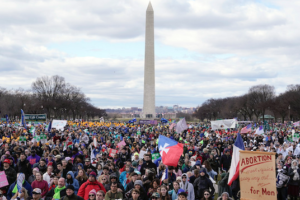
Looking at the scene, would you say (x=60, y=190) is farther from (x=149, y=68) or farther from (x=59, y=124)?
(x=149, y=68)

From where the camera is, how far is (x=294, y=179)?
11102 mm

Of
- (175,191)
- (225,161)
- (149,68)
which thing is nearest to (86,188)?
(175,191)

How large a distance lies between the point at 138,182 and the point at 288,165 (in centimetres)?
568

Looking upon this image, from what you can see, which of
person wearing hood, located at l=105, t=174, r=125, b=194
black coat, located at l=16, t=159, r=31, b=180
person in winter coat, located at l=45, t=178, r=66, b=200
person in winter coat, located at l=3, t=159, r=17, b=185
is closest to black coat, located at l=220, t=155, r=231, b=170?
person wearing hood, located at l=105, t=174, r=125, b=194

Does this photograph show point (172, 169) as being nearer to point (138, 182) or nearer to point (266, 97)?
point (138, 182)

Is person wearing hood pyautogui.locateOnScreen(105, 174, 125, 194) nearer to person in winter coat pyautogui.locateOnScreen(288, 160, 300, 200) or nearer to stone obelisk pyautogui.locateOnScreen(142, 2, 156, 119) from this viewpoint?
person in winter coat pyautogui.locateOnScreen(288, 160, 300, 200)

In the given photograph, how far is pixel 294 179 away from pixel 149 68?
179ft

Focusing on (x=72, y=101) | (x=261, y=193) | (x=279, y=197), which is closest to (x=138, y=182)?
(x=261, y=193)

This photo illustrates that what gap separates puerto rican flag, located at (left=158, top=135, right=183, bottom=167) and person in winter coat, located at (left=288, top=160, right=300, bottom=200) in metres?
3.24

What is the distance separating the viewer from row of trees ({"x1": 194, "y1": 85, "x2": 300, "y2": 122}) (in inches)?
2899

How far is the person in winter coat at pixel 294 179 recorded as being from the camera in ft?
36.4

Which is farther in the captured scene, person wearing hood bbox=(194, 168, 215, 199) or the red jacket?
person wearing hood bbox=(194, 168, 215, 199)

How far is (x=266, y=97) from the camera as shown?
93.5 metres

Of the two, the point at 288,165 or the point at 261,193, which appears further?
the point at 288,165
